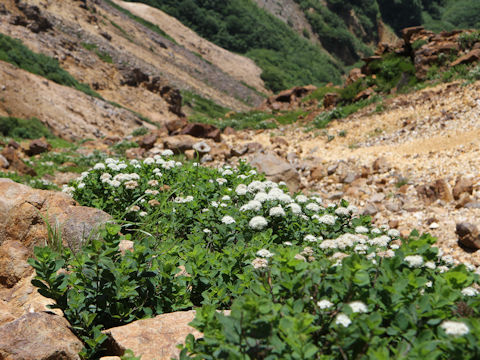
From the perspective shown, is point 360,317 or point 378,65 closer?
point 360,317

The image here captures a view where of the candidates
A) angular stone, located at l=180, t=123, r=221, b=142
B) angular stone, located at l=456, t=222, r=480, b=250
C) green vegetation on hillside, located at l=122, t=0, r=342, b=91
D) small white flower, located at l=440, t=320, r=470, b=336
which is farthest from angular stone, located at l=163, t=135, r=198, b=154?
green vegetation on hillside, located at l=122, t=0, r=342, b=91

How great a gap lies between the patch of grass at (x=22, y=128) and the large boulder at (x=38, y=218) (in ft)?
42.2

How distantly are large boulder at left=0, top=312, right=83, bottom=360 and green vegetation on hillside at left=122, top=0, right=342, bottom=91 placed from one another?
2493 inches

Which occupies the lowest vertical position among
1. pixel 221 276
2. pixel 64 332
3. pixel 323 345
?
pixel 64 332

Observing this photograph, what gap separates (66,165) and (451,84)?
510 inches

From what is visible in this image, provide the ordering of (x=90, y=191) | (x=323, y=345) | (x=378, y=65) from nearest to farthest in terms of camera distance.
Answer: (x=323, y=345) < (x=90, y=191) < (x=378, y=65)

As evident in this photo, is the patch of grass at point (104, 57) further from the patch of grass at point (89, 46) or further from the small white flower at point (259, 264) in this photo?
the small white flower at point (259, 264)

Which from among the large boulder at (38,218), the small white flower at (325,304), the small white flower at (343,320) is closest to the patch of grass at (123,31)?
the large boulder at (38,218)

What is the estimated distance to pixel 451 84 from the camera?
1198cm

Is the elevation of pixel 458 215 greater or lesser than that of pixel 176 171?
greater

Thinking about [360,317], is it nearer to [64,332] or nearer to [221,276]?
[221,276]

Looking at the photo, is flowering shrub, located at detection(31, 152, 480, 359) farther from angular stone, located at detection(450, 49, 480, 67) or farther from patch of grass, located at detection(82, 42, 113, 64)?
patch of grass, located at detection(82, 42, 113, 64)

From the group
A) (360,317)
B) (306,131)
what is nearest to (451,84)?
(306,131)


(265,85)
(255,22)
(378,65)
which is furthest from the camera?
(255,22)
